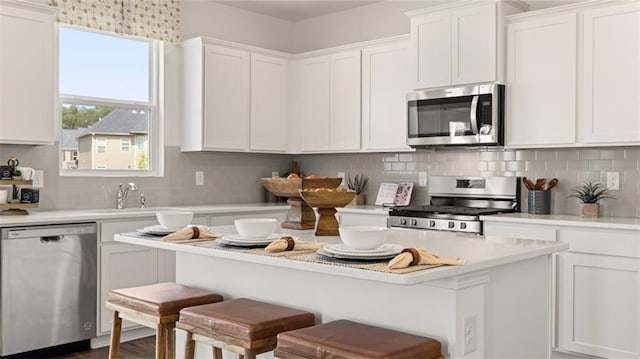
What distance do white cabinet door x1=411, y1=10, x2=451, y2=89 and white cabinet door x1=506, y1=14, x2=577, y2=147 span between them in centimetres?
47

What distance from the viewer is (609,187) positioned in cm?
434

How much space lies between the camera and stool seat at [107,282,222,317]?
2.72 metres

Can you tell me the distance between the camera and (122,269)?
173 inches

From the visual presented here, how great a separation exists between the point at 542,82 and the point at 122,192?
320cm

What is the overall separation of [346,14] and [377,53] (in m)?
0.89

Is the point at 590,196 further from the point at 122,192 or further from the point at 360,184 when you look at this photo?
the point at 122,192

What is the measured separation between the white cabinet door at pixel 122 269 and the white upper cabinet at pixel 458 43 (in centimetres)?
237

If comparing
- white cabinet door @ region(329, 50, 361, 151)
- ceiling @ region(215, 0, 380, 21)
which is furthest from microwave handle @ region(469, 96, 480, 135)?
ceiling @ region(215, 0, 380, 21)

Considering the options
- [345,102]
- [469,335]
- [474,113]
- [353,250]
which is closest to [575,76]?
[474,113]

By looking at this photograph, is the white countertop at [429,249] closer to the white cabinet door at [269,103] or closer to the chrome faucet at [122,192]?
the chrome faucet at [122,192]

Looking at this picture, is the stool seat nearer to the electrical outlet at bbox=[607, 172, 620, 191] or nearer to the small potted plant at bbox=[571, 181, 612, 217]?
the small potted plant at bbox=[571, 181, 612, 217]

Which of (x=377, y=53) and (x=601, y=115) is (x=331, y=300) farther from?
(x=377, y=53)

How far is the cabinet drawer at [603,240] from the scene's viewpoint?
144 inches

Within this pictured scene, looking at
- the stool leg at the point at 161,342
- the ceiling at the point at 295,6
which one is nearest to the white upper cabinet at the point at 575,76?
the ceiling at the point at 295,6
